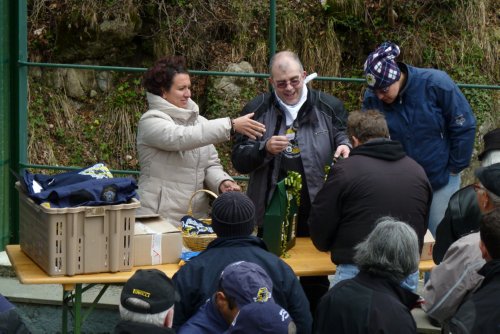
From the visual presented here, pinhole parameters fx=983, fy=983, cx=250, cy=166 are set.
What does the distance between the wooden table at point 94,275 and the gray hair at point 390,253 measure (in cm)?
103

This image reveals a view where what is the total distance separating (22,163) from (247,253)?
2988mm

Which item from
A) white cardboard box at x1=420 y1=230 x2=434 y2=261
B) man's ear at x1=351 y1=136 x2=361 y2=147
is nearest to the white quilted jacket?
man's ear at x1=351 y1=136 x2=361 y2=147

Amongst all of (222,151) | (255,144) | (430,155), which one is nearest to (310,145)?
(255,144)

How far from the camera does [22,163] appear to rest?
6.57 metres

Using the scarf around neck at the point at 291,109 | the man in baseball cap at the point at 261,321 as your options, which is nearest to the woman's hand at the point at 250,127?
the scarf around neck at the point at 291,109

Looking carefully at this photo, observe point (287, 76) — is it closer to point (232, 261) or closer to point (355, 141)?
point (355, 141)

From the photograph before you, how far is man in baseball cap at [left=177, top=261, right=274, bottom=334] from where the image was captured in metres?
3.57

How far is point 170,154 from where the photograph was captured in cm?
521

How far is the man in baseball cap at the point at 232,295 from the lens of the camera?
3.57 meters

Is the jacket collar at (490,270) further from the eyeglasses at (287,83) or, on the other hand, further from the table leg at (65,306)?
the table leg at (65,306)

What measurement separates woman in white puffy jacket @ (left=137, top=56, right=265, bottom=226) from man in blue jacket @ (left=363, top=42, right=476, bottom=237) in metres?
0.89

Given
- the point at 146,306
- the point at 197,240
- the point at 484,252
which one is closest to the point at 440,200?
the point at 197,240

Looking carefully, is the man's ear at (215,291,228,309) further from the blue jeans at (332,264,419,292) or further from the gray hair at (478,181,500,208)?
the gray hair at (478,181,500,208)

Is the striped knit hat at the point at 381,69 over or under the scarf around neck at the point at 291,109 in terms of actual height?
over
